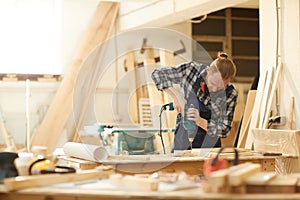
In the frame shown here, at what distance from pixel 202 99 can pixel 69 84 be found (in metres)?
3.08

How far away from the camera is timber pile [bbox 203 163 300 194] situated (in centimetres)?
214

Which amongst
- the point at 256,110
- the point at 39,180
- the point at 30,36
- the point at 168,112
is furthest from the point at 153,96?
the point at 39,180

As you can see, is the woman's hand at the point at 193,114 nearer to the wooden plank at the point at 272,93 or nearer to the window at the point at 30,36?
the wooden plank at the point at 272,93

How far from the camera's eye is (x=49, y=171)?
8.40 ft

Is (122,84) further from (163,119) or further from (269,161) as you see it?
(269,161)

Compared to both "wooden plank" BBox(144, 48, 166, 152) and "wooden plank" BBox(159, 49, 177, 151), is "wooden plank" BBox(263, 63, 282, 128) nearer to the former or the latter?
"wooden plank" BBox(159, 49, 177, 151)

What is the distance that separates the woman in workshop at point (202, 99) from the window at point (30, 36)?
312 cm

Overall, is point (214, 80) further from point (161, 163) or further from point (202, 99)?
point (161, 163)

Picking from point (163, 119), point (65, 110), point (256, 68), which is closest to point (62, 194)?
point (163, 119)

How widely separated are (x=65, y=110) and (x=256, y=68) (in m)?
3.36

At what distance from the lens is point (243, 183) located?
216 cm

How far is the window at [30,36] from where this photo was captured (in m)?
6.72

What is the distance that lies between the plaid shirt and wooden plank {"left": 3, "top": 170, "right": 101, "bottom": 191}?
1.62 meters

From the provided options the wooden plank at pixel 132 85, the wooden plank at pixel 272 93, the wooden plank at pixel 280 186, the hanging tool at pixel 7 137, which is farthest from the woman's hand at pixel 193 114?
the hanging tool at pixel 7 137
